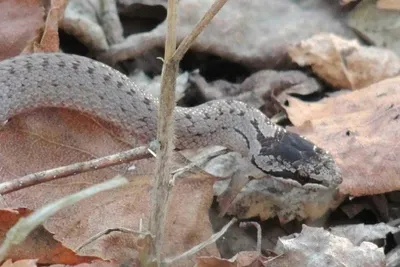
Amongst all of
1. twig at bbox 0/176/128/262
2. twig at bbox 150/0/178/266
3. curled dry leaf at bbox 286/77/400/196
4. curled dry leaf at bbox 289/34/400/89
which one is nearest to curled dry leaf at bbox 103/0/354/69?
curled dry leaf at bbox 289/34/400/89

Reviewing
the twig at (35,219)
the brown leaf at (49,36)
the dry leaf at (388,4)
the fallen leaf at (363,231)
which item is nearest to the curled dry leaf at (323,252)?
the fallen leaf at (363,231)

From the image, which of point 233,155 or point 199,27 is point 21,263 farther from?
point 233,155

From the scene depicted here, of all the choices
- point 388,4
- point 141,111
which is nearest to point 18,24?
point 141,111

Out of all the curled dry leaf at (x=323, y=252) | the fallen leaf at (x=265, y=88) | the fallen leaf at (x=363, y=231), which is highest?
the curled dry leaf at (x=323, y=252)

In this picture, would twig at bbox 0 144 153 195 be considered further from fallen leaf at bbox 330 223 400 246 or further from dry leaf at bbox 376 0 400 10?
dry leaf at bbox 376 0 400 10

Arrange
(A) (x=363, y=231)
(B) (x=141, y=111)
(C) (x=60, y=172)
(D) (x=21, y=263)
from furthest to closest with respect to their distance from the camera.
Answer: (B) (x=141, y=111) < (A) (x=363, y=231) < (C) (x=60, y=172) < (D) (x=21, y=263)

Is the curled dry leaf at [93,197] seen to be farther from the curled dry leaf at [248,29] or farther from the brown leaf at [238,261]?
the curled dry leaf at [248,29]
